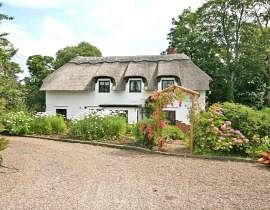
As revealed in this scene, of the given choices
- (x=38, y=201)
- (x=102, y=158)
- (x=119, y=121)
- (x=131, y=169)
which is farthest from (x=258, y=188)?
(x=119, y=121)

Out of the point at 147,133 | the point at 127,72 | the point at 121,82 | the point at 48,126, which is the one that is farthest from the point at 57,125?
the point at 127,72

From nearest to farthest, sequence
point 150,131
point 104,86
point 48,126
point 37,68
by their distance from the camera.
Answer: point 150,131
point 48,126
point 104,86
point 37,68

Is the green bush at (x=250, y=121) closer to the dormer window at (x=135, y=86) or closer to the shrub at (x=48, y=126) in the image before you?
the shrub at (x=48, y=126)

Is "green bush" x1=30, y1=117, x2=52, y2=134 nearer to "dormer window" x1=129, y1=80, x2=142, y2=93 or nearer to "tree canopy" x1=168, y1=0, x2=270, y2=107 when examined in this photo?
"dormer window" x1=129, y1=80, x2=142, y2=93

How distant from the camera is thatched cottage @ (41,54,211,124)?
3039 centimetres

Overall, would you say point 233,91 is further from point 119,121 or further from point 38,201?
point 38,201

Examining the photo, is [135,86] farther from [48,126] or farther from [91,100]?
[48,126]

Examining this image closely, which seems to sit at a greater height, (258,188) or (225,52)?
(225,52)

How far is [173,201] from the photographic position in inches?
266

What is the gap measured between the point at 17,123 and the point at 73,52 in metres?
27.4

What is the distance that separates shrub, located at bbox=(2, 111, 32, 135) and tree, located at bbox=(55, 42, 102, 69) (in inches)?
1038

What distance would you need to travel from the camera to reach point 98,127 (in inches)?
631

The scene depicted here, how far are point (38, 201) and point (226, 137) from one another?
7.21m

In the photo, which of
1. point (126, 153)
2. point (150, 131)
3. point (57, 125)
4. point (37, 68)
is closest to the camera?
point (126, 153)
